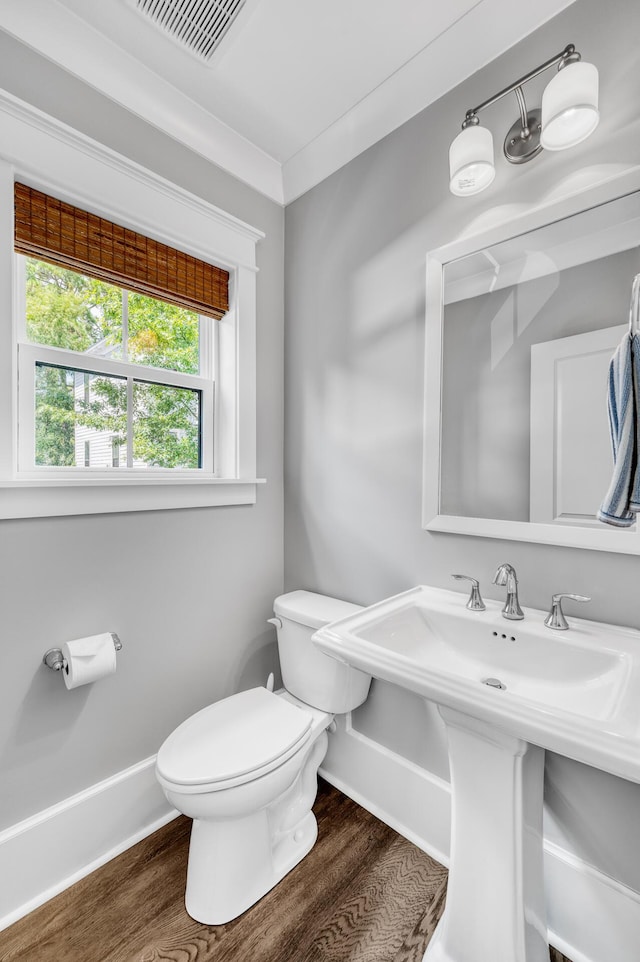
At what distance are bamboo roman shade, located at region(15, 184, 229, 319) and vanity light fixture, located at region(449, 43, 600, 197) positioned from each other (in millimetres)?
912

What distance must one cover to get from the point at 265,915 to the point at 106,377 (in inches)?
64.9

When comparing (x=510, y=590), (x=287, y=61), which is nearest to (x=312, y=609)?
(x=510, y=590)

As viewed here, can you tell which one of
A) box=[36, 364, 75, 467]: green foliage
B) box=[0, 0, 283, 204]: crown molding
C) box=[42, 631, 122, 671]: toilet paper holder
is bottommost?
box=[42, 631, 122, 671]: toilet paper holder

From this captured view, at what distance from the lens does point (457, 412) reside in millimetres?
1344

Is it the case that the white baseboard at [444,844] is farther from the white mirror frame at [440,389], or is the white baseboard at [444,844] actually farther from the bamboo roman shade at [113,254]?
the bamboo roman shade at [113,254]

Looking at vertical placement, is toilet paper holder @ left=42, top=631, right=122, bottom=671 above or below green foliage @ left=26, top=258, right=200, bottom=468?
below

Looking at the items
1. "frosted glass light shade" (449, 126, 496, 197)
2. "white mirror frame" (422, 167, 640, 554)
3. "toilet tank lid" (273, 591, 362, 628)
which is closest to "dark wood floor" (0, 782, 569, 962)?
"toilet tank lid" (273, 591, 362, 628)

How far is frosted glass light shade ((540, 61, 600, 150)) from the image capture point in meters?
0.95

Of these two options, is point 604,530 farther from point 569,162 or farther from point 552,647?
point 569,162

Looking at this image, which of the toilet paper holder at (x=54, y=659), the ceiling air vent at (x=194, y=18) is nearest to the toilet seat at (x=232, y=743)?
the toilet paper holder at (x=54, y=659)

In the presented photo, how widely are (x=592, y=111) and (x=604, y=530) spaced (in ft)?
3.12

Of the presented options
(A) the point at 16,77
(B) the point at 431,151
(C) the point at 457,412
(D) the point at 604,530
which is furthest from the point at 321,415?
(A) the point at 16,77

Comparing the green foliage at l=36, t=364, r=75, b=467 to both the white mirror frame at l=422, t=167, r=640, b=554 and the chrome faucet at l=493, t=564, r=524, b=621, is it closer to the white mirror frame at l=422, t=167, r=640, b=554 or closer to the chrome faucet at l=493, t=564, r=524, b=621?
the white mirror frame at l=422, t=167, r=640, b=554

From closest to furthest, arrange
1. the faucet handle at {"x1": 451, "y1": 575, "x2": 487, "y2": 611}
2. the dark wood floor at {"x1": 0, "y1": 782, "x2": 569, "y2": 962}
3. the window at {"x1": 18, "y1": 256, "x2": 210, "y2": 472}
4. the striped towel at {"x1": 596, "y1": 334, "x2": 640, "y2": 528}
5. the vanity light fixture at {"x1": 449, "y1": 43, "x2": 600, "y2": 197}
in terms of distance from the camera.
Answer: the striped towel at {"x1": 596, "y1": 334, "x2": 640, "y2": 528}
the vanity light fixture at {"x1": 449, "y1": 43, "x2": 600, "y2": 197}
the dark wood floor at {"x1": 0, "y1": 782, "x2": 569, "y2": 962}
the faucet handle at {"x1": 451, "y1": 575, "x2": 487, "y2": 611}
the window at {"x1": 18, "y1": 256, "x2": 210, "y2": 472}
